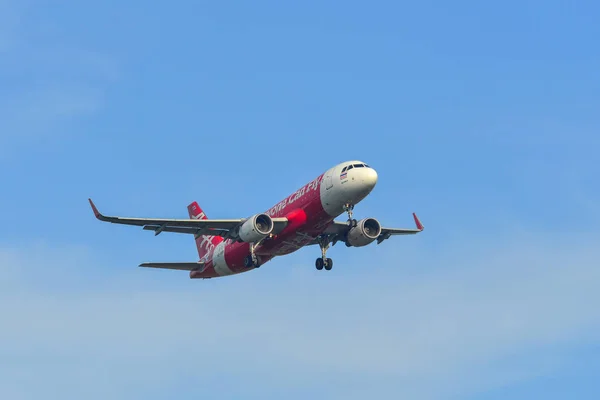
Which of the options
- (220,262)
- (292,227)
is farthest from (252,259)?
(220,262)

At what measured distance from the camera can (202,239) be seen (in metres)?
93.3

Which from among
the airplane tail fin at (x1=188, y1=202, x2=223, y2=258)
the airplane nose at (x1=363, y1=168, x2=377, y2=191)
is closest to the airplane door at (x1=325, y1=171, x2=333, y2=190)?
the airplane nose at (x1=363, y1=168, x2=377, y2=191)

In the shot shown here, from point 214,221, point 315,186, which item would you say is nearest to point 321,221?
point 315,186

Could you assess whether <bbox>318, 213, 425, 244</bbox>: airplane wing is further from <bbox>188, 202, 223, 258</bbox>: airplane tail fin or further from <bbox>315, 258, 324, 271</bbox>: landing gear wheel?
<bbox>188, 202, 223, 258</bbox>: airplane tail fin

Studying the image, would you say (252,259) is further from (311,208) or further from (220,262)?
(311,208)

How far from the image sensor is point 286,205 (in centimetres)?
7994

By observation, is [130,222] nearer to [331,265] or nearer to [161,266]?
[161,266]

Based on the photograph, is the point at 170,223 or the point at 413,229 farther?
Answer: the point at 413,229

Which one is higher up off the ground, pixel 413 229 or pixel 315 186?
pixel 413 229

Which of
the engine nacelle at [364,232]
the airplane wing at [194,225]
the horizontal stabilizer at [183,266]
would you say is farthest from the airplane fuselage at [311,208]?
the horizontal stabilizer at [183,266]

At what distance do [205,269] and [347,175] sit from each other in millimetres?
18583

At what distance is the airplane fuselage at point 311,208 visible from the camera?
7531 centimetres

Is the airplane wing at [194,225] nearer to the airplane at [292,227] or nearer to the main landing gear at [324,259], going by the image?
the airplane at [292,227]

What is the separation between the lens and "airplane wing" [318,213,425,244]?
83.8m
